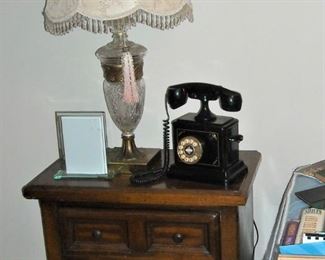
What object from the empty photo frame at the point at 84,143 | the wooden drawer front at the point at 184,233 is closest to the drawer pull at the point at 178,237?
the wooden drawer front at the point at 184,233

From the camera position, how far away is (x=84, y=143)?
154 centimetres

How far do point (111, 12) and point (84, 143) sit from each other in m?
0.40

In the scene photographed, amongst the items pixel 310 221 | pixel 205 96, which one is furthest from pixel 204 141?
pixel 310 221

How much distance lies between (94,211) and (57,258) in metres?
0.19

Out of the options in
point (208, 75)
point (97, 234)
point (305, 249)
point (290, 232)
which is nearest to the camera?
point (305, 249)

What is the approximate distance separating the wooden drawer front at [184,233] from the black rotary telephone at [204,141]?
103 millimetres

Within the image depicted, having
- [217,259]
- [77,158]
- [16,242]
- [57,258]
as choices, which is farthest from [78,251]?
[16,242]

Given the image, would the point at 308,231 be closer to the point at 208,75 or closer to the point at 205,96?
the point at 205,96

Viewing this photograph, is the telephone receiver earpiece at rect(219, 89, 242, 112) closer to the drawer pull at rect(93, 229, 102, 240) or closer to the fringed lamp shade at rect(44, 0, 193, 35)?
the fringed lamp shade at rect(44, 0, 193, 35)

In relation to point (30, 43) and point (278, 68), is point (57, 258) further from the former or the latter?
point (278, 68)

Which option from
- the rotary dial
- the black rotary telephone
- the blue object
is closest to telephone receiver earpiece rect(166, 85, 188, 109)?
the black rotary telephone

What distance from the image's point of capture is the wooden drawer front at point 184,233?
1450 millimetres

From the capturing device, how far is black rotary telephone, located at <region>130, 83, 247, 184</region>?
4.73 feet

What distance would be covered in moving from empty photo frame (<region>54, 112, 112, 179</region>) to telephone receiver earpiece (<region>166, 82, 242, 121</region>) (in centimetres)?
21
